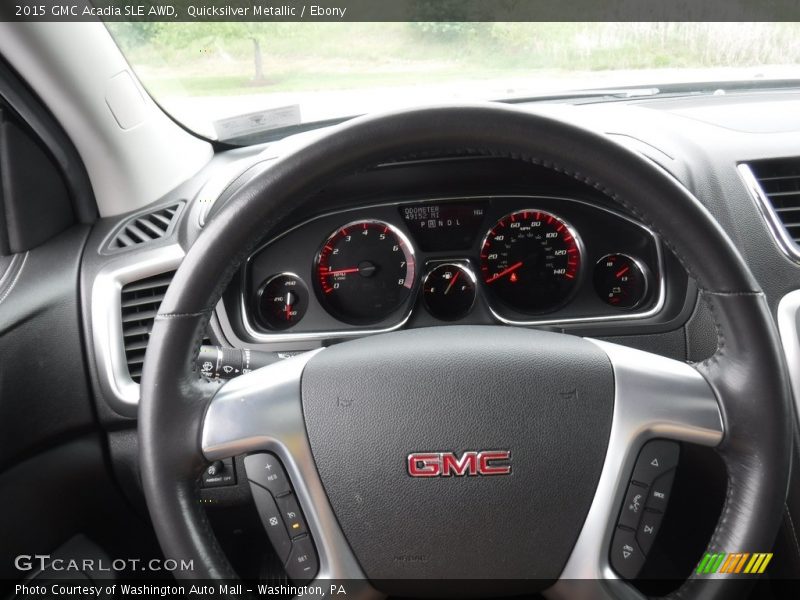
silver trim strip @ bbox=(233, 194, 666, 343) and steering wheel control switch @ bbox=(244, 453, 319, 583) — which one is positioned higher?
silver trim strip @ bbox=(233, 194, 666, 343)

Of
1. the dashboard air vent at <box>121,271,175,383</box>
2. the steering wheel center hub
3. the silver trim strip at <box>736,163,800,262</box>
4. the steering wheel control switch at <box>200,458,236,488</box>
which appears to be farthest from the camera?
the dashboard air vent at <box>121,271,175,383</box>

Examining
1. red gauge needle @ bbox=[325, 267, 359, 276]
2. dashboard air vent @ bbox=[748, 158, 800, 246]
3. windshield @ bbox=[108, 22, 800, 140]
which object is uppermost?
windshield @ bbox=[108, 22, 800, 140]

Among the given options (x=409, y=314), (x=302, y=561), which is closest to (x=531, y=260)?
(x=409, y=314)

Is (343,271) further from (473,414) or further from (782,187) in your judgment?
(782,187)

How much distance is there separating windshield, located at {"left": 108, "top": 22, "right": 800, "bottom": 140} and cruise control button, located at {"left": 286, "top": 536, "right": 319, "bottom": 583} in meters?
1.28

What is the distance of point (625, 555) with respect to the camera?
1.16 meters

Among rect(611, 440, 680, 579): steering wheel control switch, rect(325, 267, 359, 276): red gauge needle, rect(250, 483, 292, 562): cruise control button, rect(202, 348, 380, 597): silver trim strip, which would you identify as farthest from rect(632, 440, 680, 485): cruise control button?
rect(325, 267, 359, 276): red gauge needle

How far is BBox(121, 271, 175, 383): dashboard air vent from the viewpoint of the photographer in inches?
72.1

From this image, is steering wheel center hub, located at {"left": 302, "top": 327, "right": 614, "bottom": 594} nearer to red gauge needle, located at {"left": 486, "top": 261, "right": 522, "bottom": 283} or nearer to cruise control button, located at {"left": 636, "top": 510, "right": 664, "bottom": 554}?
cruise control button, located at {"left": 636, "top": 510, "right": 664, "bottom": 554}

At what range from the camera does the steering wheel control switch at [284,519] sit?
1.18m

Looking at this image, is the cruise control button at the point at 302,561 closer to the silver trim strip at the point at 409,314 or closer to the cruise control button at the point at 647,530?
the cruise control button at the point at 647,530

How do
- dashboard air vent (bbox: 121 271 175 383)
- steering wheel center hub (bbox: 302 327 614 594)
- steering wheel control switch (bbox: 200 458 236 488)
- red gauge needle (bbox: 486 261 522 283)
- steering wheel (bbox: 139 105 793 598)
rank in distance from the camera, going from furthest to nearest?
red gauge needle (bbox: 486 261 522 283) → dashboard air vent (bbox: 121 271 175 383) → steering wheel control switch (bbox: 200 458 236 488) → steering wheel center hub (bbox: 302 327 614 594) → steering wheel (bbox: 139 105 793 598)

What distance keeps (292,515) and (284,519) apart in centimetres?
2

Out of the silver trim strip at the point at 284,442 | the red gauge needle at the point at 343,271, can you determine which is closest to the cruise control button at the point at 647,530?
the silver trim strip at the point at 284,442
